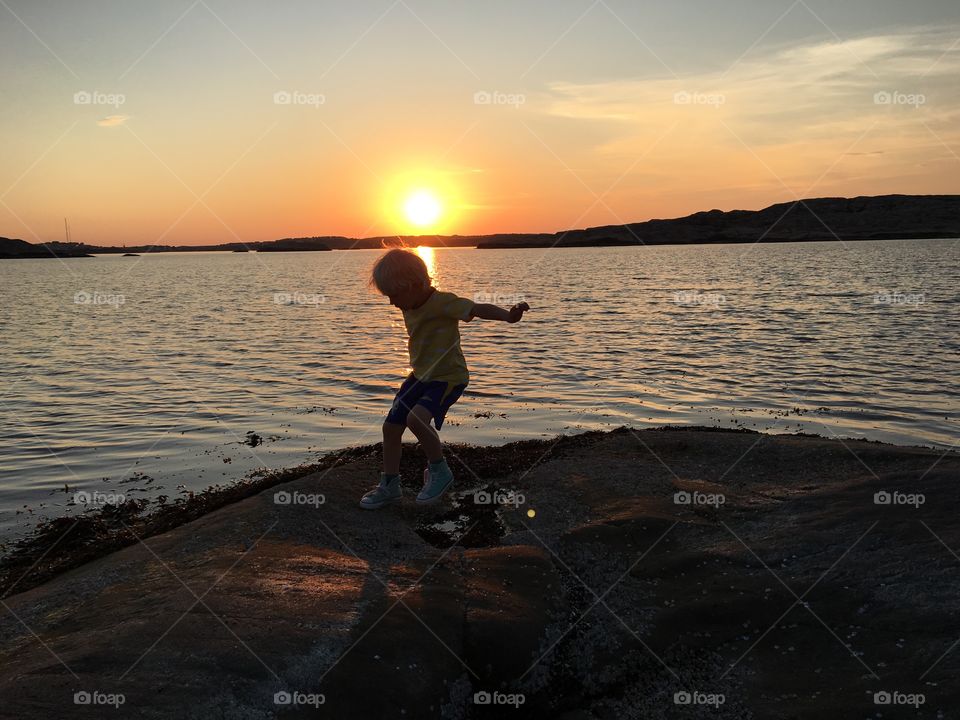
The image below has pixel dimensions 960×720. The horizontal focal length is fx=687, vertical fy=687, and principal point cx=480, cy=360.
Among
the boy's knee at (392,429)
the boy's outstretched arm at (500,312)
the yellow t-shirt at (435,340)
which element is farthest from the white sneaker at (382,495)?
the boy's outstretched arm at (500,312)

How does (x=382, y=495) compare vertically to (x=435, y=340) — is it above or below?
below

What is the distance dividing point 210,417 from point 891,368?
15.4m

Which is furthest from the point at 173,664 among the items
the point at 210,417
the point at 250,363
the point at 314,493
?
the point at 250,363

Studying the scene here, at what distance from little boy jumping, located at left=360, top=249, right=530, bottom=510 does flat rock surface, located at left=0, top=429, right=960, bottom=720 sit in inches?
22.1

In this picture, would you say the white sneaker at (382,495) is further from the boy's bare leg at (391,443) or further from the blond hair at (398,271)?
the blond hair at (398,271)

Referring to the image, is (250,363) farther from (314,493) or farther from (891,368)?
(891,368)

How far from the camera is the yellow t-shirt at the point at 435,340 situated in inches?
273

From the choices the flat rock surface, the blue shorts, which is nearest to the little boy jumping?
the blue shorts

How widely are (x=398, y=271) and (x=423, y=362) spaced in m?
0.99

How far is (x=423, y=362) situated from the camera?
7031 mm

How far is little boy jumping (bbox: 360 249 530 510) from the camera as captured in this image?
677 cm

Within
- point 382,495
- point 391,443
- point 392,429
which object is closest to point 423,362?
point 392,429

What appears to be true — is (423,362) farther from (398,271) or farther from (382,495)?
(382,495)

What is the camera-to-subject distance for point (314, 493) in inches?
277
